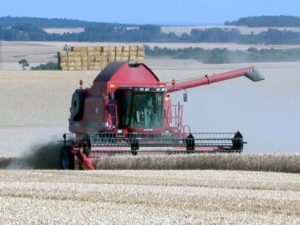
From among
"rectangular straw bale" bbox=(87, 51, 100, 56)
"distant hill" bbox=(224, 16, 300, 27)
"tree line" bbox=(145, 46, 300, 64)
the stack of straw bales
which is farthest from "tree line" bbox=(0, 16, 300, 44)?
"rectangular straw bale" bbox=(87, 51, 100, 56)

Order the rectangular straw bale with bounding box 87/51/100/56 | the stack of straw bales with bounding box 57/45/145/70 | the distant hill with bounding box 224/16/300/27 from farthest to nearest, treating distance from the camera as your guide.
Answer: the rectangular straw bale with bounding box 87/51/100/56 → the stack of straw bales with bounding box 57/45/145/70 → the distant hill with bounding box 224/16/300/27

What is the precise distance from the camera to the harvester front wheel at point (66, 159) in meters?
20.1

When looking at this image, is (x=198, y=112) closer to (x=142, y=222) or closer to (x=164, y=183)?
(x=164, y=183)

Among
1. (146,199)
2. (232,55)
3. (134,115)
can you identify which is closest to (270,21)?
(232,55)

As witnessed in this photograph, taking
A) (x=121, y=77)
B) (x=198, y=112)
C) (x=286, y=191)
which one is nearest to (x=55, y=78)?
(x=198, y=112)

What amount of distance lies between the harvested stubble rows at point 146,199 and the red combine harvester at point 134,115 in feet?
16.0

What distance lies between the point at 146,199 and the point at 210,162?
7.64 m

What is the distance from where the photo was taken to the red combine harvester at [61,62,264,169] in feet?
70.4

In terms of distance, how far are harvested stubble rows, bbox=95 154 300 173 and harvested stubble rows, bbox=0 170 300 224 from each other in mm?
1848

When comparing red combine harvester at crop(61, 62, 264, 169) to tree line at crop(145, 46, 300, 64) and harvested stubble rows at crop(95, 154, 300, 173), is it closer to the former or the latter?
harvested stubble rows at crop(95, 154, 300, 173)

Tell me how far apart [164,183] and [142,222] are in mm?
5225

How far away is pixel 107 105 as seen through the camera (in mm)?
22250

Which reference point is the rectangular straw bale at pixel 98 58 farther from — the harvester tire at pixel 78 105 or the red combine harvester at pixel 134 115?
the harvester tire at pixel 78 105

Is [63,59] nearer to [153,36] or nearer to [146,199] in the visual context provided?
[153,36]
